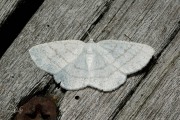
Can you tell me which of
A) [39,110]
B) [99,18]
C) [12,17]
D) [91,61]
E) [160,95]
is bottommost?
[39,110]

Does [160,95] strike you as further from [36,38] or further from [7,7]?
[7,7]

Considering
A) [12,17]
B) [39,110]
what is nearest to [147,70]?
[39,110]

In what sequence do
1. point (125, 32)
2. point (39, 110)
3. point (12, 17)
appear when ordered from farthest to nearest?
1. point (12, 17)
2. point (125, 32)
3. point (39, 110)

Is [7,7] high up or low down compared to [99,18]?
down

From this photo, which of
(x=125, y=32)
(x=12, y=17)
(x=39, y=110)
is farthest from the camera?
(x=12, y=17)

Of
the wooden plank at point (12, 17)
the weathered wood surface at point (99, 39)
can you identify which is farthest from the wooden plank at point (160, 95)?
the wooden plank at point (12, 17)

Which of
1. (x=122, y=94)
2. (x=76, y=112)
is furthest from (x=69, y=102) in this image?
(x=122, y=94)

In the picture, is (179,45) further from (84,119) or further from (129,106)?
(84,119)
